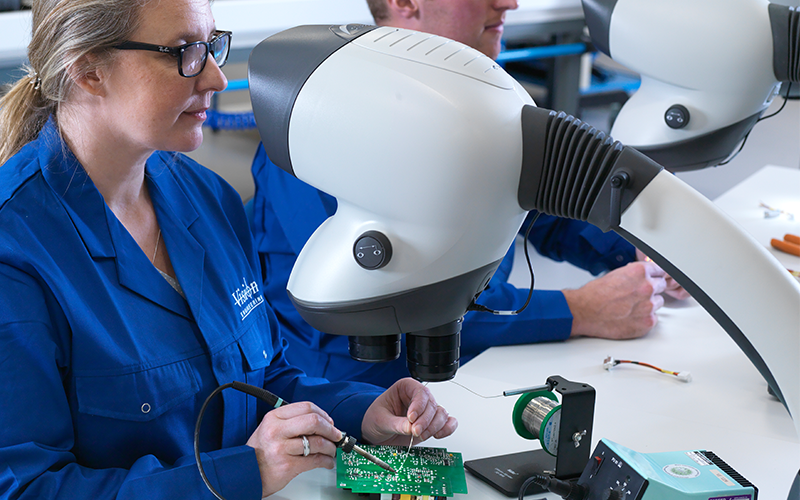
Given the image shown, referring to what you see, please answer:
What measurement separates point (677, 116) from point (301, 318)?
3.00ft

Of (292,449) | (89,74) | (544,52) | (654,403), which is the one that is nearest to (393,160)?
(292,449)

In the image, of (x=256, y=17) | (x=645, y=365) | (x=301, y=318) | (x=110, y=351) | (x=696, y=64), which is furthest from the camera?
(x=256, y=17)

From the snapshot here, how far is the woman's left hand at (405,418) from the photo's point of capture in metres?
1.11

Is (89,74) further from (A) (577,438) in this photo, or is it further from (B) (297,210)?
(A) (577,438)

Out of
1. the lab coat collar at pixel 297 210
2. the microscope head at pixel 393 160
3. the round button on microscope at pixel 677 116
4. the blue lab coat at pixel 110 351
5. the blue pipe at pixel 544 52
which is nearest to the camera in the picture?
the microscope head at pixel 393 160

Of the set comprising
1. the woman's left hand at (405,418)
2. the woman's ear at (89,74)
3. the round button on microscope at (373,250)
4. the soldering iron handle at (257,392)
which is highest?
the woman's ear at (89,74)

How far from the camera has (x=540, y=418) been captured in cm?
108

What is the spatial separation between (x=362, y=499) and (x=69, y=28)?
783 mm

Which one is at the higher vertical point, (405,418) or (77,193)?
(77,193)

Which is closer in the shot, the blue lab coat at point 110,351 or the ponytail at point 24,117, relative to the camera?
the blue lab coat at point 110,351

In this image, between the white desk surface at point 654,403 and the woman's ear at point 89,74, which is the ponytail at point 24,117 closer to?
the woman's ear at point 89,74

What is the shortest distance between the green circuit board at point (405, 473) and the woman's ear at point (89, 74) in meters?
0.64

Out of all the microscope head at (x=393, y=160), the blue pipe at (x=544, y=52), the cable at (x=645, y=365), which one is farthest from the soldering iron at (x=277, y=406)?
the blue pipe at (x=544, y=52)

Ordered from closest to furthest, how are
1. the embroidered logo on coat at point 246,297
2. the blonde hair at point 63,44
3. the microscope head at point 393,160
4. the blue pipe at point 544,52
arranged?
1. the microscope head at point 393,160
2. the blonde hair at point 63,44
3. the embroidered logo on coat at point 246,297
4. the blue pipe at point 544,52
